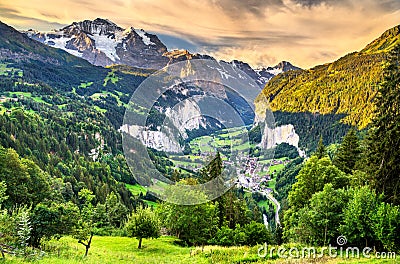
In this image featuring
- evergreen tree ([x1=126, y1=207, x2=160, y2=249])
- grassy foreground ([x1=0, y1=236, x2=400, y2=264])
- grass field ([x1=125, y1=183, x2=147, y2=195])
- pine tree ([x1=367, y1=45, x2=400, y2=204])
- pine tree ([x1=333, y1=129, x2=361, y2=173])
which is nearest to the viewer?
grassy foreground ([x1=0, y1=236, x2=400, y2=264])

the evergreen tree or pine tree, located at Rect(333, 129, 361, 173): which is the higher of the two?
pine tree, located at Rect(333, 129, 361, 173)

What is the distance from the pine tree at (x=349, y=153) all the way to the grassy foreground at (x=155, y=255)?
28.3 metres

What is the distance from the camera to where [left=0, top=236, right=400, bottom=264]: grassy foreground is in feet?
71.3

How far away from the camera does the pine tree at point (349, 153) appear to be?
165 feet

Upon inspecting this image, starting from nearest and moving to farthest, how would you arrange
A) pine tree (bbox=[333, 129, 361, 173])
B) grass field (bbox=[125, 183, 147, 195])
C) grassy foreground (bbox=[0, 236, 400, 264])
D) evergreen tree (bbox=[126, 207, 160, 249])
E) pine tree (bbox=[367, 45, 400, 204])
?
grassy foreground (bbox=[0, 236, 400, 264]) → pine tree (bbox=[367, 45, 400, 204]) → evergreen tree (bbox=[126, 207, 160, 249]) → pine tree (bbox=[333, 129, 361, 173]) → grass field (bbox=[125, 183, 147, 195])

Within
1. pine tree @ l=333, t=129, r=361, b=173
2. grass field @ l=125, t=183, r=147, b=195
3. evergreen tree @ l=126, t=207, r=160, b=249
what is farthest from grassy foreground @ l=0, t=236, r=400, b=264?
grass field @ l=125, t=183, r=147, b=195

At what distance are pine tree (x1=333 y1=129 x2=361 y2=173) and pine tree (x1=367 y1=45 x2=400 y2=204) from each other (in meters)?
18.2

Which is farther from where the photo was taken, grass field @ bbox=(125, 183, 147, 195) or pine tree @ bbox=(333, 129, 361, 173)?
grass field @ bbox=(125, 183, 147, 195)

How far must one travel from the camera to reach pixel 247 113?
25.2 meters

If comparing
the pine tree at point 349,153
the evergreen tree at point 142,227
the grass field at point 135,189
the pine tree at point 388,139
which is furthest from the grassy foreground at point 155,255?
the grass field at point 135,189

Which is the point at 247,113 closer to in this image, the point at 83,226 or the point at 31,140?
the point at 83,226

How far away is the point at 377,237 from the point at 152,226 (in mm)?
24285

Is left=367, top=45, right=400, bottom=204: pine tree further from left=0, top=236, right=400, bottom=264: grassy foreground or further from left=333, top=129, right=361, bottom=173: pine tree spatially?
left=333, top=129, right=361, bottom=173: pine tree

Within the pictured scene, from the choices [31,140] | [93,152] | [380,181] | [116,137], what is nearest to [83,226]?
[380,181]
